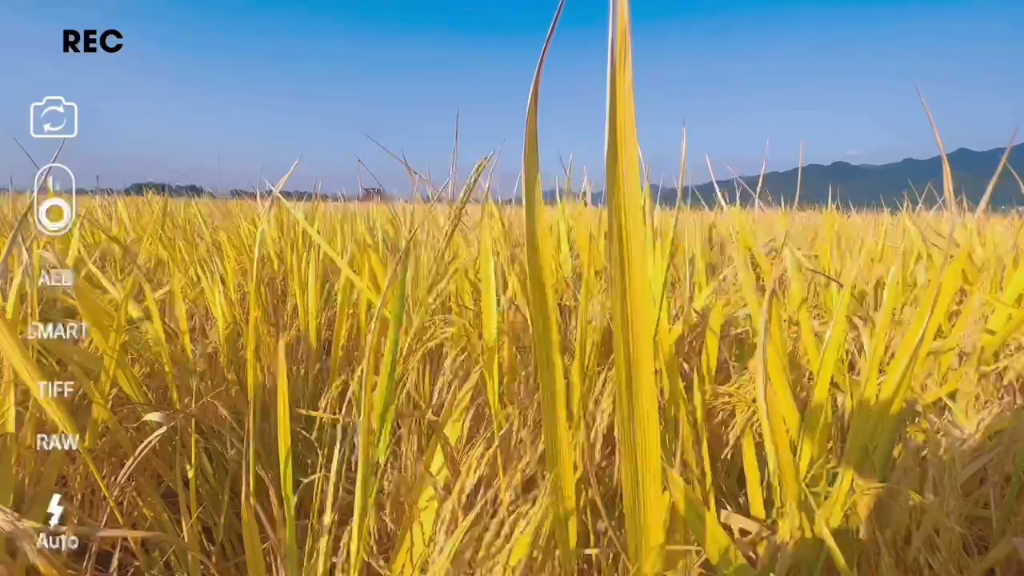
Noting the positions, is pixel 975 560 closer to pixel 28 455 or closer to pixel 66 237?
pixel 28 455

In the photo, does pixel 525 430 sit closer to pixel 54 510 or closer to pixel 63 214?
pixel 54 510

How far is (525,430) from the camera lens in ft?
1.48

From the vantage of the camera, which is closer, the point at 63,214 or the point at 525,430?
the point at 525,430

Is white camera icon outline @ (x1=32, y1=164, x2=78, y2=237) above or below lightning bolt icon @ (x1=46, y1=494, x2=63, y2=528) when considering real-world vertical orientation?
above

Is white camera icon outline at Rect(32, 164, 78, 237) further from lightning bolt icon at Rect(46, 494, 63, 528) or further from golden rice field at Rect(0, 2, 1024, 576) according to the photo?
lightning bolt icon at Rect(46, 494, 63, 528)

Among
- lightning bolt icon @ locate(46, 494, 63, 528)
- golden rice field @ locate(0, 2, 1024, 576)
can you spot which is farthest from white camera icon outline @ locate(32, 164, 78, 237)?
lightning bolt icon @ locate(46, 494, 63, 528)

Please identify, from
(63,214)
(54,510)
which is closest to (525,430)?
(54,510)

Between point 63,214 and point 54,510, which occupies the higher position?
point 63,214

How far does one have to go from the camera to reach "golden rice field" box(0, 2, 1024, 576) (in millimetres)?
369

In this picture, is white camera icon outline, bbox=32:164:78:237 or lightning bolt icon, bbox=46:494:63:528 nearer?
lightning bolt icon, bbox=46:494:63:528

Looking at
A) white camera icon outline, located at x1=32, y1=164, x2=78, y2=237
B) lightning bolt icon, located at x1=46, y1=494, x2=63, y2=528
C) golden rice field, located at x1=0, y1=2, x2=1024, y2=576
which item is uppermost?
white camera icon outline, located at x1=32, y1=164, x2=78, y2=237

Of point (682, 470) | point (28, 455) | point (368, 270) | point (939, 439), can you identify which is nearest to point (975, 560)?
point (939, 439)

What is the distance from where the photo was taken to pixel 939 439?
17.9 inches

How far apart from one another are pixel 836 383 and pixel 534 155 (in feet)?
1.38
